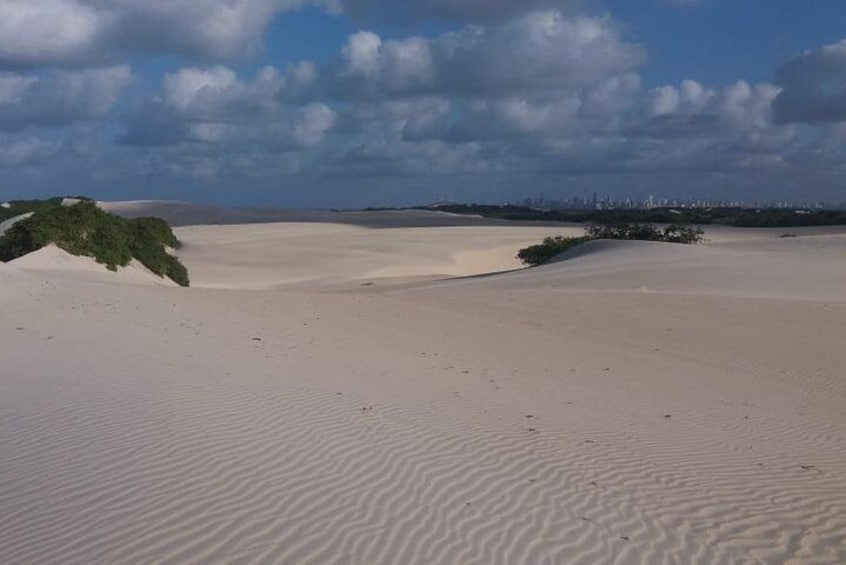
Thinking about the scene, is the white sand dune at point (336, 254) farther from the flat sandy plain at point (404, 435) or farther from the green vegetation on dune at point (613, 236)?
the flat sandy plain at point (404, 435)

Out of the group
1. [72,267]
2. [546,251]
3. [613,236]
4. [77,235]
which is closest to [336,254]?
[546,251]

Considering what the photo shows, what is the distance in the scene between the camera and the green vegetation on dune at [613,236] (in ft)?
157

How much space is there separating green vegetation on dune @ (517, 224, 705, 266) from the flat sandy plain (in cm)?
2838

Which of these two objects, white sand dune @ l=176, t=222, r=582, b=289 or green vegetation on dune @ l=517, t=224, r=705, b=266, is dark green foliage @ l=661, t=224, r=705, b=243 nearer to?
green vegetation on dune @ l=517, t=224, r=705, b=266

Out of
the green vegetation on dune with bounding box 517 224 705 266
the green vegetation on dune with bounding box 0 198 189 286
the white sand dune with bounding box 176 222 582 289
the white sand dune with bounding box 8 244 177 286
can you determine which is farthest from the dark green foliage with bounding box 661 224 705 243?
the white sand dune with bounding box 8 244 177 286

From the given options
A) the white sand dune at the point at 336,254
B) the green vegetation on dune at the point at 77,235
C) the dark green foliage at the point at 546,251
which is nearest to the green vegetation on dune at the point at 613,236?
the dark green foliage at the point at 546,251

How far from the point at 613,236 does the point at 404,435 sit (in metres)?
47.2

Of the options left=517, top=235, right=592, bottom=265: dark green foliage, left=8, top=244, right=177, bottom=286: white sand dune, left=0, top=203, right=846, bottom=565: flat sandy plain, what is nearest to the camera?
left=0, top=203, right=846, bottom=565: flat sandy plain

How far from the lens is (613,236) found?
173 ft

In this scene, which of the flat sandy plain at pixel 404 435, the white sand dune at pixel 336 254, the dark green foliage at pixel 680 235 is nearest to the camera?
the flat sandy plain at pixel 404 435

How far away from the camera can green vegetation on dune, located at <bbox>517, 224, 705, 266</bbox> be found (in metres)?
47.8

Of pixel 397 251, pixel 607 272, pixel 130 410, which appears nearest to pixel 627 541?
pixel 130 410

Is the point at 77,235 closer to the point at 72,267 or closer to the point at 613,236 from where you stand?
the point at 72,267

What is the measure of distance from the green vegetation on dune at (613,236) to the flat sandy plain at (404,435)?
1117 inches
